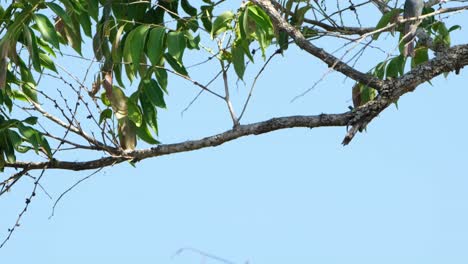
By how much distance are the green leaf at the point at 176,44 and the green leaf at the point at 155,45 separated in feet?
0.11

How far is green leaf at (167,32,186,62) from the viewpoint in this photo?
4297 millimetres

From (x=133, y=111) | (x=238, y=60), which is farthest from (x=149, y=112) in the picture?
(x=238, y=60)

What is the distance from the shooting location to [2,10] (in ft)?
15.9

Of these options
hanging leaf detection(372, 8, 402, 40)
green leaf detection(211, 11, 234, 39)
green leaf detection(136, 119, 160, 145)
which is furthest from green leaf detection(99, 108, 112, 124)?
hanging leaf detection(372, 8, 402, 40)

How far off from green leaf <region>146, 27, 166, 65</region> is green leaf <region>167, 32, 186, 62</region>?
0.03m

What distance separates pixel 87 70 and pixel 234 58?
0.64m

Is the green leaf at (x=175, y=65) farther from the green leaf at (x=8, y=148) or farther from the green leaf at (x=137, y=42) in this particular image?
the green leaf at (x=8, y=148)

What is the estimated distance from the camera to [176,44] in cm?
432

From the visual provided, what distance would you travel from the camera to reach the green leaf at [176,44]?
4297 millimetres

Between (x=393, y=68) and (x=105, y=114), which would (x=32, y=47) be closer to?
(x=105, y=114)

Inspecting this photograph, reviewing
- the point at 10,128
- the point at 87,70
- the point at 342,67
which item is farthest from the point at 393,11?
the point at 10,128

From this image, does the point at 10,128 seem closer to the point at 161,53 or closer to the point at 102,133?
the point at 102,133

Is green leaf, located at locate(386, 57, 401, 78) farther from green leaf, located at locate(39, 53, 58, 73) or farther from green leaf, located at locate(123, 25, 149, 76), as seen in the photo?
green leaf, located at locate(39, 53, 58, 73)

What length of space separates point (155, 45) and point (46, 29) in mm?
413
